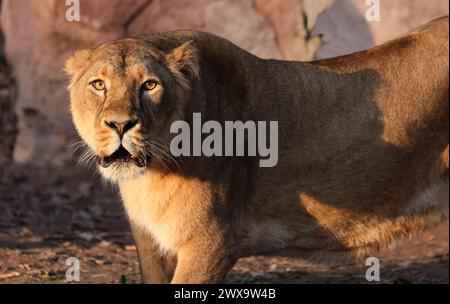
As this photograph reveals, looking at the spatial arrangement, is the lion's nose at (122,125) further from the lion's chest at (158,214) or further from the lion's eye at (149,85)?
the lion's chest at (158,214)

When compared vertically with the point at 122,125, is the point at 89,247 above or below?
below

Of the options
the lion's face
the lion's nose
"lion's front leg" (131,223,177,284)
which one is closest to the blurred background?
"lion's front leg" (131,223,177,284)

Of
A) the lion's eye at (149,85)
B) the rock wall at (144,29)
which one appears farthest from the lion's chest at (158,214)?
the rock wall at (144,29)

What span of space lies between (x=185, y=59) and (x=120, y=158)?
659 mm

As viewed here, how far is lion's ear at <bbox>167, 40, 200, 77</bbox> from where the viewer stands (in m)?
5.25

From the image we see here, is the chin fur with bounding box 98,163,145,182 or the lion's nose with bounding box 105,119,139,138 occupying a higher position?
the lion's nose with bounding box 105,119,139,138

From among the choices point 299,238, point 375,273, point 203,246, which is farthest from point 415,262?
point 203,246

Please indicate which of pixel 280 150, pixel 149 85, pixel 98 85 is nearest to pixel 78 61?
pixel 98 85

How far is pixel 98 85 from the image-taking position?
5086mm

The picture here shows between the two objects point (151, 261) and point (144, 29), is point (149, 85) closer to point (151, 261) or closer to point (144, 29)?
point (151, 261)

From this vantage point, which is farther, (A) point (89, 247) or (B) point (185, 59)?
(A) point (89, 247)

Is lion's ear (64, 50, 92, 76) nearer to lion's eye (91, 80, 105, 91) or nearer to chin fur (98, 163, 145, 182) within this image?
lion's eye (91, 80, 105, 91)
